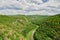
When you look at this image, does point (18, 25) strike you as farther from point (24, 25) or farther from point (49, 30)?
point (49, 30)

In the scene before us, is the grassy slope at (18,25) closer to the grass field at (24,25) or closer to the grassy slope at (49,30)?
the grass field at (24,25)

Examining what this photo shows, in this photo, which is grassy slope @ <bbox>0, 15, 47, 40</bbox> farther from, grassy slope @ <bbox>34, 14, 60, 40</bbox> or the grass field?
grassy slope @ <bbox>34, 14, 60, 40</bbox>

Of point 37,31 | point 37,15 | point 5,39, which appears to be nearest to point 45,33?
point 37,31

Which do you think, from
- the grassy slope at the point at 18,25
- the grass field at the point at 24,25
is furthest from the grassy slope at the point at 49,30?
the grassy slope at the point at 18,25

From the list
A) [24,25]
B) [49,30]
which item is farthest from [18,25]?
[49,30]

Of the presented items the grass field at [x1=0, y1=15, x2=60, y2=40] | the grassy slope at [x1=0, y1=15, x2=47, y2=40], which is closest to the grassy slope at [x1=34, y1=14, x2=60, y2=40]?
the grass field at [x1=0, y1=15, x2=60, y2=40]

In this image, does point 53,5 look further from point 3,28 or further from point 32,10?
point 3,28
